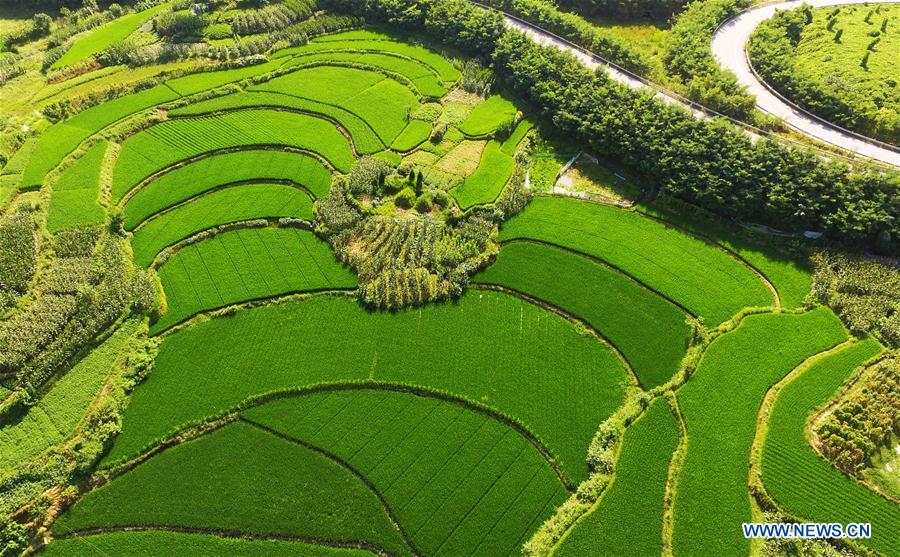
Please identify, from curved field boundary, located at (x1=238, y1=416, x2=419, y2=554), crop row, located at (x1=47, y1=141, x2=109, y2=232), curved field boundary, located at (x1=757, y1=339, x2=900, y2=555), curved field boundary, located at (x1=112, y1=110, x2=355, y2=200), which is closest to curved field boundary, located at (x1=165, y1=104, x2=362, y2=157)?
curved field boundary, located at (x1=112, y1=110, x2=355, y2=200)

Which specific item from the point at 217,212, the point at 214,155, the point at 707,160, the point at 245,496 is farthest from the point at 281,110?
the point at 707,160

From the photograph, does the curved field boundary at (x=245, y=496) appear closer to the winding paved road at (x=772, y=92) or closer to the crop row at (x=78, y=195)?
the crop row at (x=78, y=195)

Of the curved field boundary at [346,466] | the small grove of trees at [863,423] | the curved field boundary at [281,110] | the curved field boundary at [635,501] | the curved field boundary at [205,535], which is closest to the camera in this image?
the curved field boundary at [635,501]

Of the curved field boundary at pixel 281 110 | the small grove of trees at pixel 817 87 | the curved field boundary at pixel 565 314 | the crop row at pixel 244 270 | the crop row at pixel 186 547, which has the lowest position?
the crop row at pixel 186 547

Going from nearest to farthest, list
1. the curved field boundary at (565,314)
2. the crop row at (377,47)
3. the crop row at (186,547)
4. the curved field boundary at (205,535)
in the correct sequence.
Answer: the crop row at (186,547), the curved field boundary at (205,535), the curved field boundary at (565,314), the crop row at (377,47)

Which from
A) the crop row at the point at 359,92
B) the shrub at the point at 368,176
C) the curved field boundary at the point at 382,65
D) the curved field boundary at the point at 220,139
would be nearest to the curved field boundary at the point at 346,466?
the shrub at the point at 368,176

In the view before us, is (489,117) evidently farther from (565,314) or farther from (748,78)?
(748,78)

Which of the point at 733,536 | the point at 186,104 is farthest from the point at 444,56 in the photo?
the point at 733,536

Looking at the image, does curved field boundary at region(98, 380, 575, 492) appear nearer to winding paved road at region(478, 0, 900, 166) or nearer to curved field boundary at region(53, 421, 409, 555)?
curved field boundary at region(53, 421, 409, 555)
